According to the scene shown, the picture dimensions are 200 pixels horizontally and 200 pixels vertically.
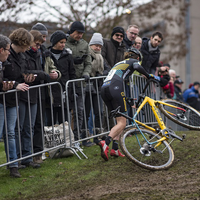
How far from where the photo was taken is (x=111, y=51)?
871 cm

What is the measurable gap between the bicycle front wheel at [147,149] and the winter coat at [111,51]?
2.74m

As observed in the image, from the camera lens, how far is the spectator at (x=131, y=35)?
905 centimetres

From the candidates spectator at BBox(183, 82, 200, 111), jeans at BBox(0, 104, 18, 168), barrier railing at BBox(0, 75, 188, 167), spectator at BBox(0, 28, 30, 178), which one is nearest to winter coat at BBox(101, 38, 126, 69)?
barrier railing at BBox(0, 75, 188, 167)

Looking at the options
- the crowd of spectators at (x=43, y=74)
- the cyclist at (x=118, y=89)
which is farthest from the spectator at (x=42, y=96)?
the cyclist at (x=118, y=89)

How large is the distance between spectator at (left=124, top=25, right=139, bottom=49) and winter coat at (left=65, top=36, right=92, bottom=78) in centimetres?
154

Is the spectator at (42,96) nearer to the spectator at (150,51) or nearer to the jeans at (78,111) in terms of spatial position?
the jeans at (78,111)

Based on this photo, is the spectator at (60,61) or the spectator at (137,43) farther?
the spectator at (137,43)

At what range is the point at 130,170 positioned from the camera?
6078 mm

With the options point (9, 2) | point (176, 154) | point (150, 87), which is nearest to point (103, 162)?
point (176, 154)

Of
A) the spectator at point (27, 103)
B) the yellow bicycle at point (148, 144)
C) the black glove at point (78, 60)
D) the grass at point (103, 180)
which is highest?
the black glove at point (78, 60)

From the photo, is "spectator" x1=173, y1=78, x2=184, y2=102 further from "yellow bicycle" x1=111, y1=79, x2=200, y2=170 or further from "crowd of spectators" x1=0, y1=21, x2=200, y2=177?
"yellow bicycle" x1=111, y1=79, x2=200, y2=170

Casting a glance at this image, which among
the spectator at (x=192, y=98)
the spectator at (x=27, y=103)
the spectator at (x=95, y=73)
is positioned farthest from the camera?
the spectator at (x=192, y=98)

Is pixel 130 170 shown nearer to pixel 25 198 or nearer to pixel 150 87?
pixel 25 198

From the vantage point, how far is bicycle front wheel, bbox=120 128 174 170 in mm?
6004
